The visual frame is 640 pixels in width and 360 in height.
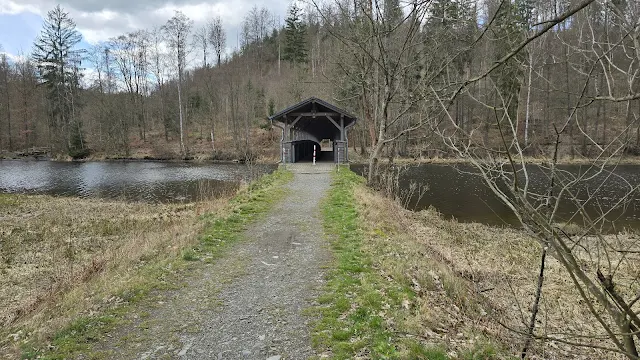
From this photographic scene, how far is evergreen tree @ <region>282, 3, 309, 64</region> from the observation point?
5959 centimetres

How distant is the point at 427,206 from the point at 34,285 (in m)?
13.7

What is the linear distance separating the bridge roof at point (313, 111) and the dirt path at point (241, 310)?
15.2m

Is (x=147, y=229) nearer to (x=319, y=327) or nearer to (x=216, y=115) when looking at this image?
(x=319, y=327)

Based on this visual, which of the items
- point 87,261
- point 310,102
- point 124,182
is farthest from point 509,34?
point 124,182

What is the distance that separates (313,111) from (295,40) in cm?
4056

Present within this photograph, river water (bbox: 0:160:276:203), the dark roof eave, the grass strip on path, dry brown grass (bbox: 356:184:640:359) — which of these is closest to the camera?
the grass strip on path

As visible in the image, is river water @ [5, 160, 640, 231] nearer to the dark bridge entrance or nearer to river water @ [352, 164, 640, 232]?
river water @ [352, 164, 640, 232]

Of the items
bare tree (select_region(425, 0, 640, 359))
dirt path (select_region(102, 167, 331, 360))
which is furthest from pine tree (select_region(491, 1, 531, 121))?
dirt path (select_region(102, 167, 331, 360))

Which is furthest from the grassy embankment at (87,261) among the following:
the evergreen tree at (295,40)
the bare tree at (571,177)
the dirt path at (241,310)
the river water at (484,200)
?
the evergreen tree at (295,40)

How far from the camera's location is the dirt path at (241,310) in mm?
4273

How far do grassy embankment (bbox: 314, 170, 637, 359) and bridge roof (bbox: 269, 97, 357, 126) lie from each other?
1245cm

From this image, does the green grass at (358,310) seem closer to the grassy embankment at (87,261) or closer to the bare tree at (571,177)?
the bare tree at (571,177)

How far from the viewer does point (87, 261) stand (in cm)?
876

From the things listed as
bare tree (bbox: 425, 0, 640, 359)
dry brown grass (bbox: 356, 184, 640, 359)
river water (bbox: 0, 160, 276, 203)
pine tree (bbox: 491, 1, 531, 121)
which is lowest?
dry brown grass (bbox: 356, 184, 640, 359)
